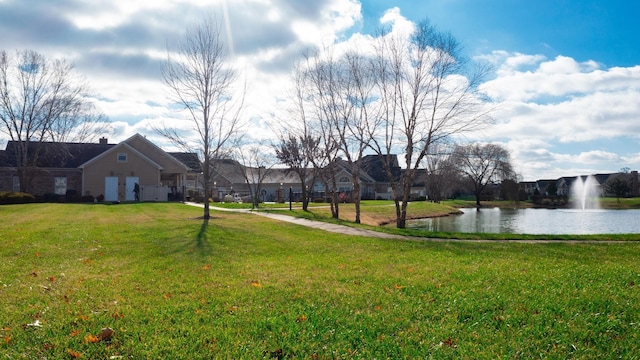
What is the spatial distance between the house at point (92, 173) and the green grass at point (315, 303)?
2825cm

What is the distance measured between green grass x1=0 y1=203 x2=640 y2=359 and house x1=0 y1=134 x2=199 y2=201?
28.3 m

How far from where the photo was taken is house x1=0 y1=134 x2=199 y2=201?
1439 inches

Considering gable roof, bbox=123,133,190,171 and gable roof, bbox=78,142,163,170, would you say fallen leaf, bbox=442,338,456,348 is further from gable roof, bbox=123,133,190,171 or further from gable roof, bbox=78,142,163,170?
gable roof, bbox=123,133,190,171

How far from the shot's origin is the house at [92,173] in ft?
120

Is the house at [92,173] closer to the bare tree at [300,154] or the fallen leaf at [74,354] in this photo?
the bare tree at [300,154]

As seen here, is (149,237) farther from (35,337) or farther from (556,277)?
(556,277)

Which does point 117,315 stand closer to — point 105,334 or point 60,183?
point 105,334

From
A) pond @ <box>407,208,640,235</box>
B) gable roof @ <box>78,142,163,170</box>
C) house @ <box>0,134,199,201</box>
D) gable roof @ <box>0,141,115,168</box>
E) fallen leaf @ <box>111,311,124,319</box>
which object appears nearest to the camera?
fallen leaf @ <box>111,311,124,319</box>

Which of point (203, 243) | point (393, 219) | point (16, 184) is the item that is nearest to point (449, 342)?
point (203, 243)

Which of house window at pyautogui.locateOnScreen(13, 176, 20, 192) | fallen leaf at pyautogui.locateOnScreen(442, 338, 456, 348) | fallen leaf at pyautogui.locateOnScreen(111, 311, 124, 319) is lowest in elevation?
fallen leaf at pyautogui.locateOnScreen(442, 338, 456, 348)

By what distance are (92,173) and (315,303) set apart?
35780 millimetres

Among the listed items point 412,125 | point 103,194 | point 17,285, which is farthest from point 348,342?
point 103,194

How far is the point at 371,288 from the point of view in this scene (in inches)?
256

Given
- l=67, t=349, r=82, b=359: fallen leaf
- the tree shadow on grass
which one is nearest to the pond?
the tree shadow on grass
